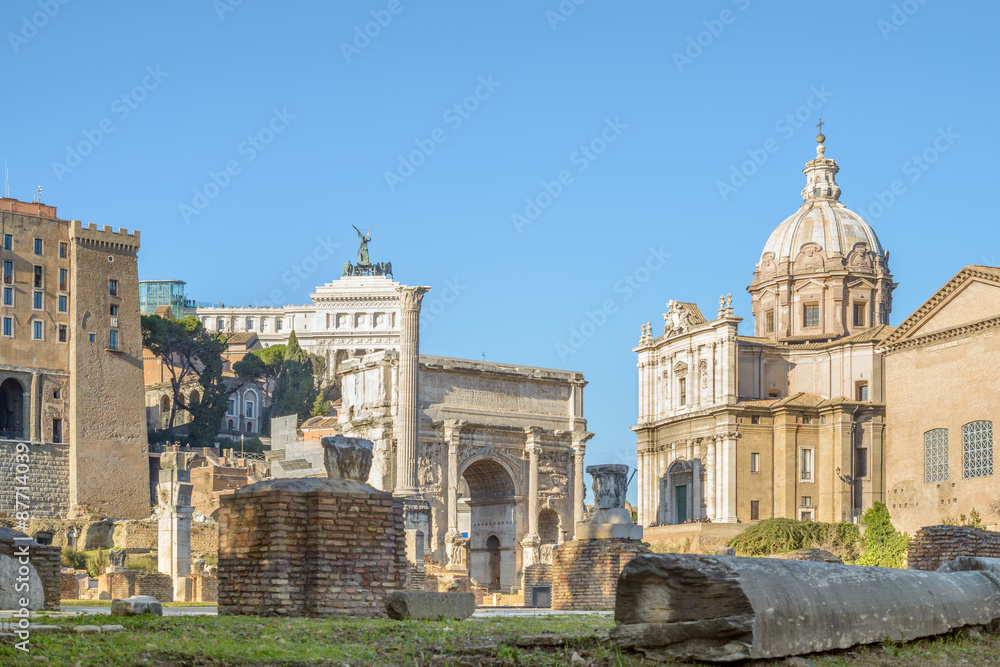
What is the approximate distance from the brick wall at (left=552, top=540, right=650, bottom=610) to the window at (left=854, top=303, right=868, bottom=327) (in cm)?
4073

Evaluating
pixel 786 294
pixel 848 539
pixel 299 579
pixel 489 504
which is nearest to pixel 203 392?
pixel 489 504

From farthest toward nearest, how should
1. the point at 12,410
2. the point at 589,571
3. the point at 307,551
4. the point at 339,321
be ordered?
the point at 339,321, the point at 12,410, the point at 589,571, the point at 307,551

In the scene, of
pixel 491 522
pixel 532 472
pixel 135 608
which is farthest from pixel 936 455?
pixel 135 608

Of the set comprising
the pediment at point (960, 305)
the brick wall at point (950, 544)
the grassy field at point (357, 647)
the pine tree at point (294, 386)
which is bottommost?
the brick wall at point (950, 544)

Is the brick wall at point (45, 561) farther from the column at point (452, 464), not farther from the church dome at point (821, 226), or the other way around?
the church dome at point (821, 226)

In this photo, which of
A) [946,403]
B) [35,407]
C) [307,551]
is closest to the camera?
[307,551]

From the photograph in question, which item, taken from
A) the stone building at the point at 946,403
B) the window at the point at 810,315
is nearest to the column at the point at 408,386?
the stone building at the point at 946,403

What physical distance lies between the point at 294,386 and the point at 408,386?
4122 centimetres

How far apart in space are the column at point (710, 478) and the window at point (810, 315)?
26.6 feet

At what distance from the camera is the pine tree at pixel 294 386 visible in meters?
83.0

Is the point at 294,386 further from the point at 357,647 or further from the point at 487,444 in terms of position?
the point at 357,647

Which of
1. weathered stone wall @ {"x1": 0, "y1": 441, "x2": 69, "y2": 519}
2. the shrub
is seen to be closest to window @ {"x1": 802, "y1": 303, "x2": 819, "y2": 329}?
the shrub

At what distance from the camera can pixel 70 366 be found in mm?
61062

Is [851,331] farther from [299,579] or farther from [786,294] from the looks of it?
[299,579]
